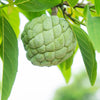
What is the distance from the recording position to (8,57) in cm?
165

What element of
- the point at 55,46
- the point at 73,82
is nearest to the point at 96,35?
the point at 55,46

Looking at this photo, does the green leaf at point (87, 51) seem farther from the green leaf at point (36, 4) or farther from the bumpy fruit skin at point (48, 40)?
the green leaf at point (36, 4)

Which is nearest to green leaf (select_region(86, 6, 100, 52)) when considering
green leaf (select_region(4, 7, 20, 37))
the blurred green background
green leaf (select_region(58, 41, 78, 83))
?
green leaf (select_region(58, 41, 78, 83))

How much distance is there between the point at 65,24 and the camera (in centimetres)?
162

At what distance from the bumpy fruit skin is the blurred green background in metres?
13.6

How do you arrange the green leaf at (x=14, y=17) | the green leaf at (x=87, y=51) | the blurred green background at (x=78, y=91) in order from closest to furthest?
the green leaf at (x=87, y=51) → the green leaf at (x=14, y=17) → the blurred green background at (x=78, y=91)

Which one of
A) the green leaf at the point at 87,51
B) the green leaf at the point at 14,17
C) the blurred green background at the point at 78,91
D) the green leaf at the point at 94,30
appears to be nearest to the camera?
the green leaf at the point at 94,30

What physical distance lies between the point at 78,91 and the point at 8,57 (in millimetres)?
14249

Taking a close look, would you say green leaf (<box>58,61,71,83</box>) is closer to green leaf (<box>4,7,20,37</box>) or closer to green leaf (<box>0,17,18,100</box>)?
green leaf (<box>4,7,20,37</box>)

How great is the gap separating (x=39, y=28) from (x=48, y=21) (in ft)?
0.25

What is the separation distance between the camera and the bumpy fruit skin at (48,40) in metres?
1.55

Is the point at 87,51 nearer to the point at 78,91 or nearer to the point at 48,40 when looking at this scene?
the point at 48,40

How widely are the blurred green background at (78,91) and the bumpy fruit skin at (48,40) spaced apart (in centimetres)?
1364

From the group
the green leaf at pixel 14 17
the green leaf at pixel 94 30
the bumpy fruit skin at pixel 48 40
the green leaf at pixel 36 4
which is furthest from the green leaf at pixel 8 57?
the green leaf at pixel 94 30
